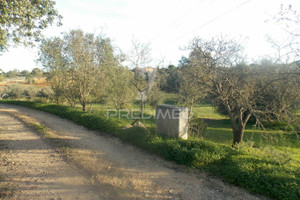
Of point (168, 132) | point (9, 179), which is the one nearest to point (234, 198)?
point (168, 132)

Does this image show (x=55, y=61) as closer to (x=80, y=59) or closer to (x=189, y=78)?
(x=80, y=59)

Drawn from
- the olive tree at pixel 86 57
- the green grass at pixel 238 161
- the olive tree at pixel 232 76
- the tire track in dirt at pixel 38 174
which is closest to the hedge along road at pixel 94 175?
the tire track in dirt at pixel 38 174

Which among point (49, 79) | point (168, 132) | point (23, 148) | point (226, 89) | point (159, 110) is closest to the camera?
point (23, 148)

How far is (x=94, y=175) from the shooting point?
13.2 ft

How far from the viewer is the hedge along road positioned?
11.1 feet

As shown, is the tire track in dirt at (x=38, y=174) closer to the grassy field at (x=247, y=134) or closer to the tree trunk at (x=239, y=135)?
the grassy field at (x=247, y=134)

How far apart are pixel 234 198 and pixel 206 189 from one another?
54cm

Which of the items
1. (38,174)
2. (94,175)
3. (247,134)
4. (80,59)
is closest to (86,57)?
(80,59)

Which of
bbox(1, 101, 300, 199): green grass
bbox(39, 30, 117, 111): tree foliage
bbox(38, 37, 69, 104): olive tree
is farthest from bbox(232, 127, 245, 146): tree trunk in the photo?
bbox(38, 37, 69, 104): olive tree

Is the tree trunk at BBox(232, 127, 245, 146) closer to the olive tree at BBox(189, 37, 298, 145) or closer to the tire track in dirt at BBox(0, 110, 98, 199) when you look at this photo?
the olive tree at BBox(189, 37, 298, 145)

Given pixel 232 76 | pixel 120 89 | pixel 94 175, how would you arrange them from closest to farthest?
pixel 94 175, pixel 232 76, pixel 120 89

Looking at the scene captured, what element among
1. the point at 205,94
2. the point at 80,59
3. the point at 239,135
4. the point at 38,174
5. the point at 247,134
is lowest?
the point at 247,134

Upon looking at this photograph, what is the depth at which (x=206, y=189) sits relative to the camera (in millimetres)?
3637

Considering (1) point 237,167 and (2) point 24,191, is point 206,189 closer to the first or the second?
(1) point 237,167
